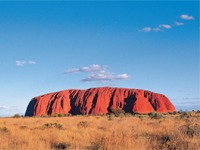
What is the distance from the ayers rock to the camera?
9247 cm

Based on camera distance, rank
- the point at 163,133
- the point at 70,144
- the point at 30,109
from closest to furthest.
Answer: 1. the point at 70,144
2. the point at 163,133
3. the point at 30,109

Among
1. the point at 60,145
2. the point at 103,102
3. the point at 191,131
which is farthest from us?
the point at 103,102

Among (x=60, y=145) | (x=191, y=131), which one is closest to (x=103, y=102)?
(x=191, y=131)

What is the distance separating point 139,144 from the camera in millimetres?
9320

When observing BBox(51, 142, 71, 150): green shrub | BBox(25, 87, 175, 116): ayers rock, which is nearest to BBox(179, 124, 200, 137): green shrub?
BBox(51, 142, 71, 150): green shrub

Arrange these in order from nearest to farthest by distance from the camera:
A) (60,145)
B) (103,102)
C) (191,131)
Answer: (60,145) → (191,131) → (103,102)

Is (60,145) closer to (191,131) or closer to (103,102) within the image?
(191,131)

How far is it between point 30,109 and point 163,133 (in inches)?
4165

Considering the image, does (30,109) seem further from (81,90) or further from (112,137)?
(112,137)

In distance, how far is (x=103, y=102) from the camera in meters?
96.2

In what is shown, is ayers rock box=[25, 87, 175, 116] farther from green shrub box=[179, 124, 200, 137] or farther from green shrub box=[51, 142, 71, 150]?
green shrub box=[51, 142, 71, 150]

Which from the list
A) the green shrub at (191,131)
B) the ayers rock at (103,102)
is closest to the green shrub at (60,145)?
the green shrub at (191,131)

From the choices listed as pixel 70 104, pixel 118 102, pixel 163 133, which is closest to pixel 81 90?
pixel 70 104

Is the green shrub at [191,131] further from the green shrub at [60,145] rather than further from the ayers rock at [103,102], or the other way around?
the ayers rock at [103,102]
